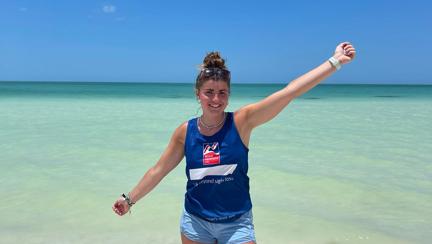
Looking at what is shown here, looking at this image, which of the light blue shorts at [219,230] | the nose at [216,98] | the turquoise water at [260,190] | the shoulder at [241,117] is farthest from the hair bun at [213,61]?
the turquoise water at [260,190]

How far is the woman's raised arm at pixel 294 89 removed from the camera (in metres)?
2.25

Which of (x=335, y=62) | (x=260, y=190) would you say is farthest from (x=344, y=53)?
(x=260, y=190)

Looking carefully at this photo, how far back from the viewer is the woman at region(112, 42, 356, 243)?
→ 7.51 ft

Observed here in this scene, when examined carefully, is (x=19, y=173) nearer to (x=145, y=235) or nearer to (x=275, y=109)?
(x=145, y=235)

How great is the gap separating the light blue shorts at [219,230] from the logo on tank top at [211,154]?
0.36 meters

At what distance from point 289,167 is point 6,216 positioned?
434cm

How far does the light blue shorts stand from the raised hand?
39.5 inches

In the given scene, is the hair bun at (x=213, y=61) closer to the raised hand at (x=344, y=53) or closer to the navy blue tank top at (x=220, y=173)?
the navy blue tank top at (x=220, y=173)

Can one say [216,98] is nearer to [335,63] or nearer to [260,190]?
[335,63]

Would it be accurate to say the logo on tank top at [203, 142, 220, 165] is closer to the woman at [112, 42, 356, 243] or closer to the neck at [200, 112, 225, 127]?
the woman at [112, 42, 356, 243]

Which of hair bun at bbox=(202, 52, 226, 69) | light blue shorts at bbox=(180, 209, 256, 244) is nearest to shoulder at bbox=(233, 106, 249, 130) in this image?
hair bun at bbox=(202, 52, 226, 69)

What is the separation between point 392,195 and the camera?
553cm

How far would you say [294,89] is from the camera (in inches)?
88.5

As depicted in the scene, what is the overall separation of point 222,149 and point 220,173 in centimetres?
13
